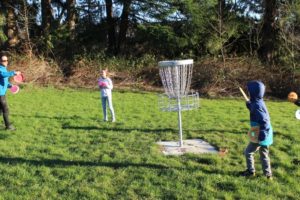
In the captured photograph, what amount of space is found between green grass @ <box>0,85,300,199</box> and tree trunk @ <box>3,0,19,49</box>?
40.7 ft

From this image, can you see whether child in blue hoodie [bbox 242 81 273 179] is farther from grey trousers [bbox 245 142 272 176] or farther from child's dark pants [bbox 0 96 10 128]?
child's dark pants [bbox 0 96 10 128]

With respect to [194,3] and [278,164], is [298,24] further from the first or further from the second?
[278,164]

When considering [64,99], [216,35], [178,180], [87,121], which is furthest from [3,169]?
[216,35]

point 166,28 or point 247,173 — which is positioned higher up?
point 166,28

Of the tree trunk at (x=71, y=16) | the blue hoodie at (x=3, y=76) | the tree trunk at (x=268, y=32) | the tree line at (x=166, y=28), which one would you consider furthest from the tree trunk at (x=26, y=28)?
the blue hoodie at (x=3, y=76)

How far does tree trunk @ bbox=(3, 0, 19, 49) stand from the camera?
23686 mm

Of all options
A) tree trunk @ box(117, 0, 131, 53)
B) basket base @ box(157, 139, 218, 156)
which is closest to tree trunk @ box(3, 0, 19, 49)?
tree trunk @ box(117, 0, 131, 53)

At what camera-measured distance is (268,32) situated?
23.1 meters

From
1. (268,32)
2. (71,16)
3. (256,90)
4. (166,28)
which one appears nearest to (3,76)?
(256,90)

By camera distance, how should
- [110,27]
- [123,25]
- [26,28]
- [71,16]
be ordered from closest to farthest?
[26,28] < [71,16] < [123,25] < [110,27]

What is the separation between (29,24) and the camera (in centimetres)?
2483

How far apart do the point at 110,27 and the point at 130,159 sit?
2065 cm

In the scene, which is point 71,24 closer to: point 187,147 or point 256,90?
point 187,147

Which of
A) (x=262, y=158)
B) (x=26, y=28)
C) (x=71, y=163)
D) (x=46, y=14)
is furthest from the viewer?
(x=46, y=14)
